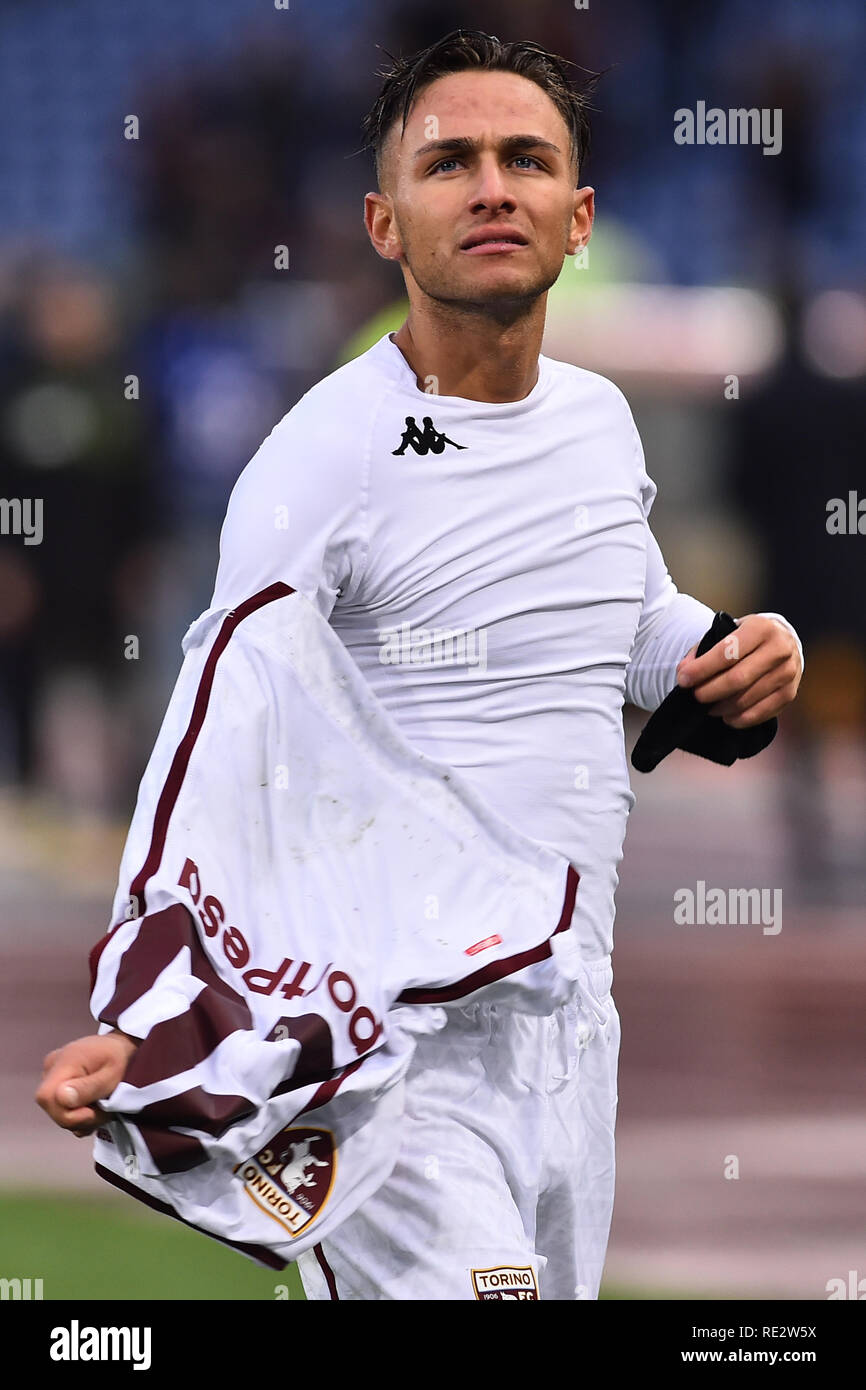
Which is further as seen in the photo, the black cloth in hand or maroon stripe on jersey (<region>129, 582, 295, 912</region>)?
the black cloth in hand

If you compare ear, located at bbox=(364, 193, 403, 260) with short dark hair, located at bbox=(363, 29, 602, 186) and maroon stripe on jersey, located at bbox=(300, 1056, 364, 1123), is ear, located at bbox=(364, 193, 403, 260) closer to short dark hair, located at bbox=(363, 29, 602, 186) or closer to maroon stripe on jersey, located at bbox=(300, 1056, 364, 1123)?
short dark hair, located at bbox=(363, 29, 602, 186)

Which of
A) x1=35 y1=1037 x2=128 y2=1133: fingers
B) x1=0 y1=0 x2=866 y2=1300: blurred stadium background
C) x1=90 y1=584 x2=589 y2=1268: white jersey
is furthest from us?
x1=0 y1=0 x2=866 y2=1300: blurred stadium background

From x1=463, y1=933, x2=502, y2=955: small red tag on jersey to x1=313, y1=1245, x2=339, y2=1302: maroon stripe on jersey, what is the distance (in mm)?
463

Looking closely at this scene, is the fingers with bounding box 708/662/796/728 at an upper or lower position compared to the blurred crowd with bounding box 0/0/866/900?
lower

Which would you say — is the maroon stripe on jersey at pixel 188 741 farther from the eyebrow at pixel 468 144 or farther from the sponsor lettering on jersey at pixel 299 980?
the eyebrow at pixel 468 144

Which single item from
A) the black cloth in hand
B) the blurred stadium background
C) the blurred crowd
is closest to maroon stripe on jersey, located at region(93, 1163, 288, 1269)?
the black cloth in hand

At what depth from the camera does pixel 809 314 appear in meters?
8.93

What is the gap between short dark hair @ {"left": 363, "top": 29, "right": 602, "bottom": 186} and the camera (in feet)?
8.86

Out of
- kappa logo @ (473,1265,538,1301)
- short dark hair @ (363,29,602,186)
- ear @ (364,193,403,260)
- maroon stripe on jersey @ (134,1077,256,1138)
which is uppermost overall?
short dark hair @ (363,29,602,186)

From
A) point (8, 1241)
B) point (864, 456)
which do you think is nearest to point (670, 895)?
point (864, 456)

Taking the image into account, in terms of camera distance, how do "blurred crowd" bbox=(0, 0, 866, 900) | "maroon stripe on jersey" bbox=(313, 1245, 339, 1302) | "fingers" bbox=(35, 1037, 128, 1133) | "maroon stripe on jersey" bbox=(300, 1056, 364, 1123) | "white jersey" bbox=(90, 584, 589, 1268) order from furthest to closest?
"blurred crowd" bbox=(0, 0, 866, 900) < "maroon stripe on jersey" bbox=(313, 1245, 339, 1302) < "maroon stripe on jersey" bbox=(300, 1056, 364, 1123) < "white jersey" bbox=(90, 584, 589, 1268) < "fingers" bbox=(35, 1037, 128, 1133)

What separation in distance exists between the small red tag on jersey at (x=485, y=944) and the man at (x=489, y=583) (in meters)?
0.09

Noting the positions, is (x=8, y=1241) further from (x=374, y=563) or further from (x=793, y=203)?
(x=793, y=203)

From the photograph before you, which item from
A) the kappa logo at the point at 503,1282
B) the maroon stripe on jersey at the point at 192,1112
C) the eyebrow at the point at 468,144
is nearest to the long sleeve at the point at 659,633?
the eyebrow at the point at 468,144
